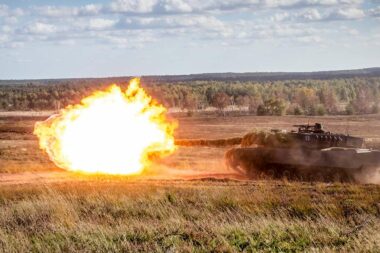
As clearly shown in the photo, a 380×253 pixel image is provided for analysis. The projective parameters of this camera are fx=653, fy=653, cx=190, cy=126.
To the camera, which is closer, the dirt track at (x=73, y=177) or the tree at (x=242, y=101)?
the dirt track at (x=73, y=177)

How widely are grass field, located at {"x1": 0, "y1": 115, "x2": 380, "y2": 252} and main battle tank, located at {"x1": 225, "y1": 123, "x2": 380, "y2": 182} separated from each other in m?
2.48

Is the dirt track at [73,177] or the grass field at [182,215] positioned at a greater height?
the grass field at [182,215]

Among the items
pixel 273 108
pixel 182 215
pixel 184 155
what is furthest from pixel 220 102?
pixel 182 215

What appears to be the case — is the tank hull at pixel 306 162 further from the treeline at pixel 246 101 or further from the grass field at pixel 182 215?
the treeline at pixel 246 101

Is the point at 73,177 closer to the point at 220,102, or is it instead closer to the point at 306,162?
the point at 306,162

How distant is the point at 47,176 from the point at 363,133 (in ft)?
119

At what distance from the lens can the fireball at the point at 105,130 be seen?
3003 centimetres

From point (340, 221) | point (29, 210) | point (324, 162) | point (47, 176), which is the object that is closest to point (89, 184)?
point (47, 176)

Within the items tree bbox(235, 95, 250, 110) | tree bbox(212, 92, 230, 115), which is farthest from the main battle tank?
tree bbox(235, 95, 250, 110)

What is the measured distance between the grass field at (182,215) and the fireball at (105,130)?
→ 177 cm

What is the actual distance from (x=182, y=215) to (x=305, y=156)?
13223 mm

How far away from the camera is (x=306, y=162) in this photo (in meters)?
27.6

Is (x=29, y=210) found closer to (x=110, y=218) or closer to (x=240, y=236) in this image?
(x=110, y=218)

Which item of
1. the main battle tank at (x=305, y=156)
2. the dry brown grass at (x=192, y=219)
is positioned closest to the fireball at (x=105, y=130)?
the main battle tank at (x=305, y=156)
